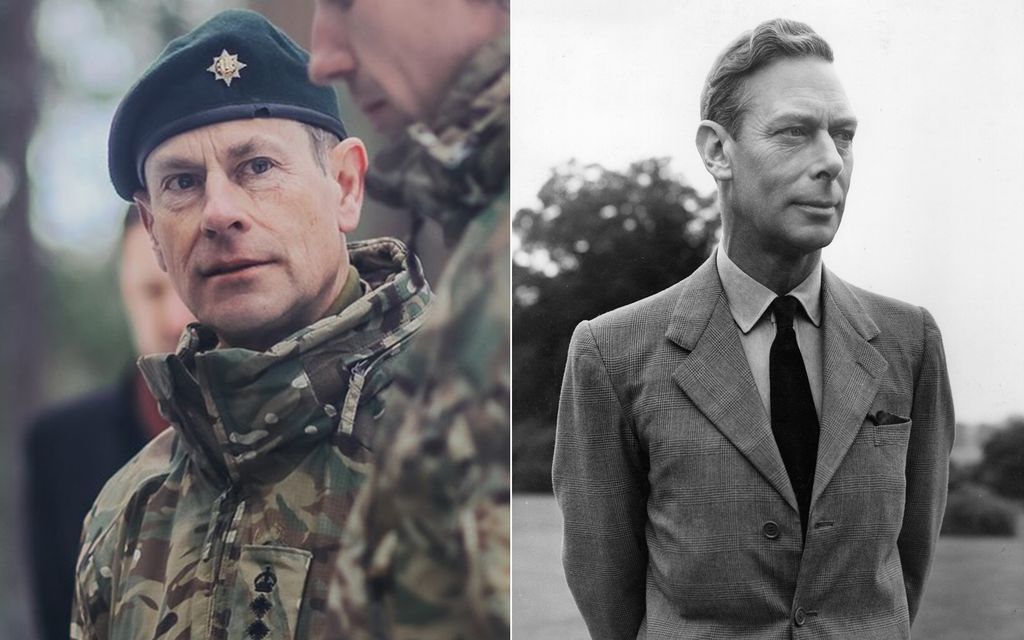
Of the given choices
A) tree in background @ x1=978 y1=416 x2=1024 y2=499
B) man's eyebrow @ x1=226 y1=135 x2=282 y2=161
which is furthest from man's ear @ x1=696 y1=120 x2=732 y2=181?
man's eyebrow @ x1=226 y1=135 x2=282 y2=161

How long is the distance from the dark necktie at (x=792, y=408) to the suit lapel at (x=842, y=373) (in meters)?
0.03

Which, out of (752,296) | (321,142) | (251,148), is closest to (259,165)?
(251,148)

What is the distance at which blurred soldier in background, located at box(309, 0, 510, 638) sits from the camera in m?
2.83

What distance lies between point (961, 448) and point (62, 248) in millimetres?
2185

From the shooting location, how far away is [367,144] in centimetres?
297

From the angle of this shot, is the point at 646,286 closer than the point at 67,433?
Yes

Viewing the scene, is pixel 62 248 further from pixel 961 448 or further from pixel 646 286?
pixel 961 448

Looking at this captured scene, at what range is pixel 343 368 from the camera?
292cm

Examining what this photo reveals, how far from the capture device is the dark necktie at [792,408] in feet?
7.36

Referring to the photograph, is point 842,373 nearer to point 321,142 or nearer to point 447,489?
point 447,489

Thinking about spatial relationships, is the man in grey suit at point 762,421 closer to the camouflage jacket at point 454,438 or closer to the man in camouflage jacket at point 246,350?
the camouflage jacket at point 454,438

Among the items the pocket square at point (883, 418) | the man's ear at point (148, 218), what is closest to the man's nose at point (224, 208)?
the man's ear at point (148, 218)

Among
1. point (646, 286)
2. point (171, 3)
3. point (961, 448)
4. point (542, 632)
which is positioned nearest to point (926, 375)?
point (961, 448)

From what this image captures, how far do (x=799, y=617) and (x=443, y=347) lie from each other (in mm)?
1088
